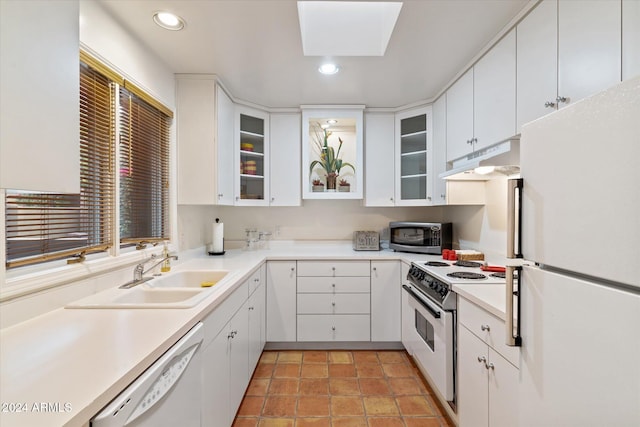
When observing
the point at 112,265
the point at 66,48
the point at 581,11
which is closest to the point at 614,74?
the point at 581,11

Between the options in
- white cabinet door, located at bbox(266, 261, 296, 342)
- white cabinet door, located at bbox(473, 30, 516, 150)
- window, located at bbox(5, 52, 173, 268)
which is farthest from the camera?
white cabinet door, located at bbox(266, 261, 296, 342)

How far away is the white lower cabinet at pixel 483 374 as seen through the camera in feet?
3.74

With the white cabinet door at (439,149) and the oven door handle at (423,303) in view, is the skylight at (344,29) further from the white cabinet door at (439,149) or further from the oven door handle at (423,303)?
the oven door handle at (423,303)

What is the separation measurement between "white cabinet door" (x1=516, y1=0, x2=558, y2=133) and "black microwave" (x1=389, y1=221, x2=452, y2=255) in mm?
1304

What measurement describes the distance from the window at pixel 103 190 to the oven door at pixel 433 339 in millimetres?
2006

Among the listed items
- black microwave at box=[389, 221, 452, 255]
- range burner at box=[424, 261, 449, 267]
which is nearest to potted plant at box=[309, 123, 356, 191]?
black microwave at box=[389, 221, 452, 255]

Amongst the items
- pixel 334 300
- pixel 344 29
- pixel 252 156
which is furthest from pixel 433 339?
pixel 252 156

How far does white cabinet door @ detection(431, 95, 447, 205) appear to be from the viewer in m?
2.45

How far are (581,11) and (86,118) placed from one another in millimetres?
2309

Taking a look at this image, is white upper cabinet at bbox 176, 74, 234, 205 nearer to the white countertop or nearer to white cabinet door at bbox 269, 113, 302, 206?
white cabinet door at bbox 269, 113, 302, 206

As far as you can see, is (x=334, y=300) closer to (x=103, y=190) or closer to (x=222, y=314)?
(x=222, y=314)

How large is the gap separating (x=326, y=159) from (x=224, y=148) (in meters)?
1.07

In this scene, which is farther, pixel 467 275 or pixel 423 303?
pixel 423 303

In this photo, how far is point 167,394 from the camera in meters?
0.91
